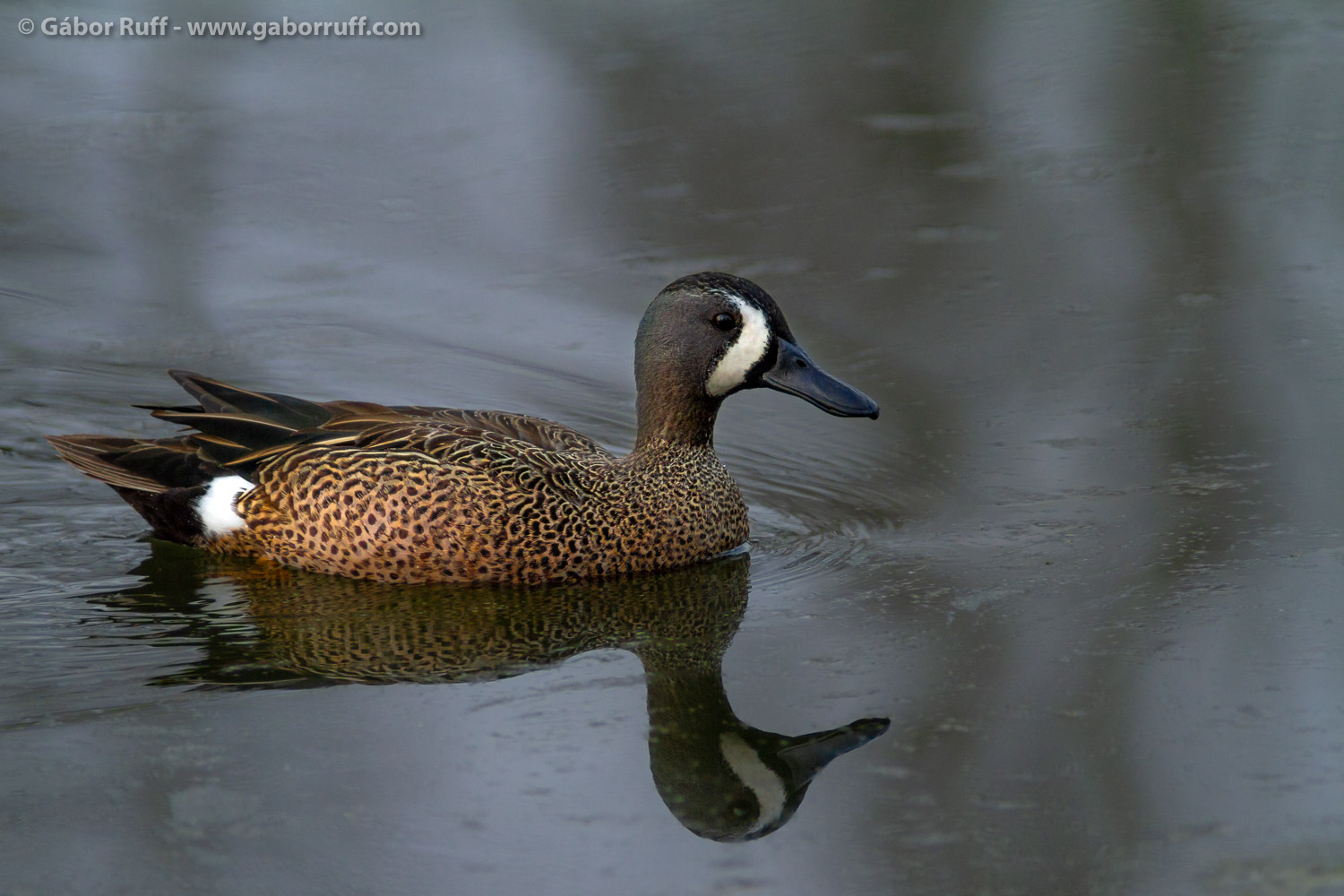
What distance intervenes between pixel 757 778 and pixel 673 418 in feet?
7.04

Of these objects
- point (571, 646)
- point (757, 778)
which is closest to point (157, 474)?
point (571, 646)

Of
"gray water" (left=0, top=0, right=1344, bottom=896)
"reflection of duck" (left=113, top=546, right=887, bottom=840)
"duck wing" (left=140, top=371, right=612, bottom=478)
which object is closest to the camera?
"gray water" (left=0, top=0, right=1344, bottom=896)

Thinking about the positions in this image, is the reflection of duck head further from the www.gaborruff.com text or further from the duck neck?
the www.gaborruff.com text

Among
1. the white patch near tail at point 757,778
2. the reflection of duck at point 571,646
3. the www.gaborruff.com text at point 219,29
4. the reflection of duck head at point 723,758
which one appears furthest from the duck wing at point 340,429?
the www.gaborruff.com text at point 219,29

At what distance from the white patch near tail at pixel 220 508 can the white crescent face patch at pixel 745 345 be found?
1.80 metres

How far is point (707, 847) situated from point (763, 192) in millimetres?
6041

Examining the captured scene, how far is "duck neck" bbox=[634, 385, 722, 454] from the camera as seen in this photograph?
6.52 meters

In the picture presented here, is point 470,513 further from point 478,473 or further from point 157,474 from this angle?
point 157,474

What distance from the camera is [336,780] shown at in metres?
4.58

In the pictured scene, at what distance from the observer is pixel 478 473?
6145mm

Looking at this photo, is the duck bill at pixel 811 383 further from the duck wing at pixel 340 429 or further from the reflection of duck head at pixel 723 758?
the reflection of duck head at pixel 723 758

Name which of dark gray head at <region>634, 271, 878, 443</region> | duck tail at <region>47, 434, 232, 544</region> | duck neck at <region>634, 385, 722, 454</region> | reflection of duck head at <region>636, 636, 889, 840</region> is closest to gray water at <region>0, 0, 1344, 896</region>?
reflection of duck head at <region>636, 636, 889, 840</region>

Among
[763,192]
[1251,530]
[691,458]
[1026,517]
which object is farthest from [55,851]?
[763,192]

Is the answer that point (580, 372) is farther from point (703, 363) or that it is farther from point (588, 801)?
point (588, 801)
